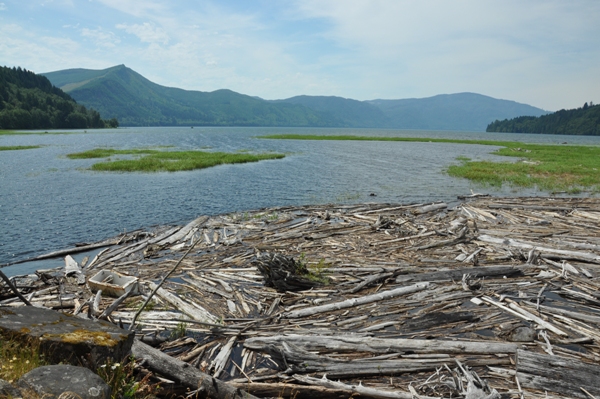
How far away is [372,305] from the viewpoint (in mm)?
12500

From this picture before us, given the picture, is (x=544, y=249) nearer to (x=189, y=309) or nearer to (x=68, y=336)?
(x=189, y=309)

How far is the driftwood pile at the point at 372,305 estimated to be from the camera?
8.48m

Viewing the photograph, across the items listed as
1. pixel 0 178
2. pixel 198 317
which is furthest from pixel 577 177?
pixel 0 178

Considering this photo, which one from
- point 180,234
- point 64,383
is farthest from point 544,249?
point 180,234

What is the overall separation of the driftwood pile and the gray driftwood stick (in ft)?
0.15

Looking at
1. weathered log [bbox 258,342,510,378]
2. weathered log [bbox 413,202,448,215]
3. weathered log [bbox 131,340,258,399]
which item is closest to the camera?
weathered log [bbox 131,340,258,399]

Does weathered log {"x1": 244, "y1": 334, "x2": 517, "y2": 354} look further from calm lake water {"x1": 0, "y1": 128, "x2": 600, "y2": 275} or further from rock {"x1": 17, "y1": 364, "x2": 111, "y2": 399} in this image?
calm lake water {"x1": 0, "y1": 128, "x2": 600, "y2": 275}

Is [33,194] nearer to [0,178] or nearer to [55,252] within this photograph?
[0,178]

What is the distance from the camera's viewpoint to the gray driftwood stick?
466 inches

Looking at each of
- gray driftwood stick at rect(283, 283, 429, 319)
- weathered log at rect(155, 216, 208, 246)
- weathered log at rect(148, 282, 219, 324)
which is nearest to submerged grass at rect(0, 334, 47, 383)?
weathered log at rect(148, 282, 219, 324)

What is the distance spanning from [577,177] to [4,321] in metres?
57.8

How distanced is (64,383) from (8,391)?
2.21 ft

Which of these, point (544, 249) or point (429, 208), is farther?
point (429, 208)

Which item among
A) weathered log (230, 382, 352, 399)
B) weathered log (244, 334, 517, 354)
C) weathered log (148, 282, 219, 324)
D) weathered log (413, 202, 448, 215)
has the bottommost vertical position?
weathered log (148, 282, 219, 324)
